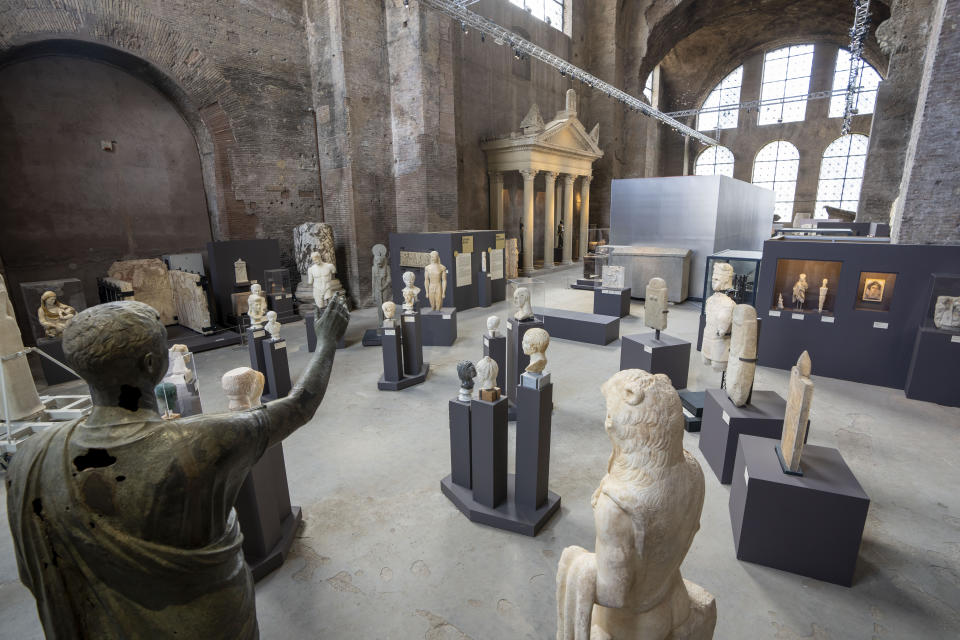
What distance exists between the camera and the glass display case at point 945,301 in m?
5.68

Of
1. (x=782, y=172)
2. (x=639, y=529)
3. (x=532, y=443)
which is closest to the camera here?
(x=639, y=529)

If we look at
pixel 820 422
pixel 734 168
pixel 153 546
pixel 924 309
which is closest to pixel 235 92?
pixel 153 546

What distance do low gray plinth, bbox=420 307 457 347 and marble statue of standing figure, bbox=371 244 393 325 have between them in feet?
3.96

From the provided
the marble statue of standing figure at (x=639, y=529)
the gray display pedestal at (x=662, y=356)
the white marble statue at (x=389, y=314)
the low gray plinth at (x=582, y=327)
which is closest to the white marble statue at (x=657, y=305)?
the gray display pedestal at (x=662, y=356)

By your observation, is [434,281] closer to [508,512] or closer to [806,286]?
[508,512]

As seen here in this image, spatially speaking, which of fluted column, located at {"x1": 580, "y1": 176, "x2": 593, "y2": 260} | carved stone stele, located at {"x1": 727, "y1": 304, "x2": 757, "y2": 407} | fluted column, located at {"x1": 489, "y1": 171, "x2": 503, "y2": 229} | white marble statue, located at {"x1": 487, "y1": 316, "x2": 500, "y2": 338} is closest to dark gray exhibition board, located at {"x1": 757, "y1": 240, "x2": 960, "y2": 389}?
carved stone stele, located at {"x1": 727, "y1": 304, "x2": 757, "y2": 407}

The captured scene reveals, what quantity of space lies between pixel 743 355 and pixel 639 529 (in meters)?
3.19

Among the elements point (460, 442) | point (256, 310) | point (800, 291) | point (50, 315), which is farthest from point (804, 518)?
point (50, 315)

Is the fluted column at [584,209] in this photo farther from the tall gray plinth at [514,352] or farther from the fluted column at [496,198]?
the tall gray plinth at [514,352]

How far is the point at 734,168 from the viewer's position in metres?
28.9

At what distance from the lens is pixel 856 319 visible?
21.3ft

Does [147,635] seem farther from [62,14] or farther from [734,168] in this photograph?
[734,168]

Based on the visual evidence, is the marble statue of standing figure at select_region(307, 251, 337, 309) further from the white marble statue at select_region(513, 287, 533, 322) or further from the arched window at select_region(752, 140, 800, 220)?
the arched window at select_region(752, 140, 800, 220)

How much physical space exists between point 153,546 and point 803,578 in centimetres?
384
